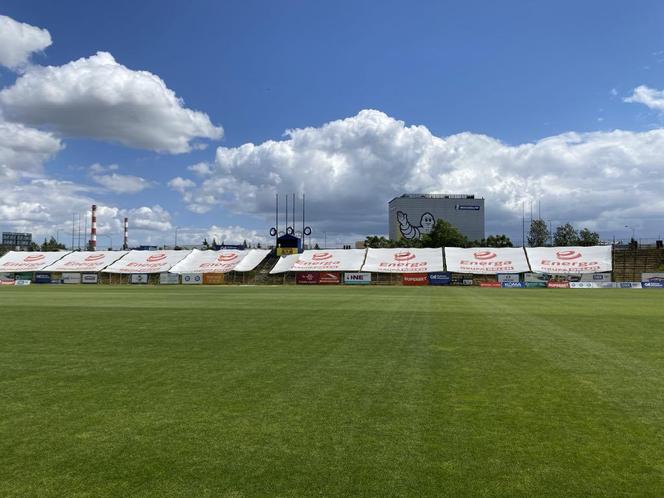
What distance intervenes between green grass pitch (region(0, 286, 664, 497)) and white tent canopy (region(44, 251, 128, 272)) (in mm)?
72553

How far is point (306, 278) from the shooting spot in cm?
7169

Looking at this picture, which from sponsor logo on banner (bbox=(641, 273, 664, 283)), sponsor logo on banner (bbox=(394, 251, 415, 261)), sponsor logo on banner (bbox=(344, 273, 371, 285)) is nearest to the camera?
sponsor logo on banner (bbox=(641, 273, 664, 283))

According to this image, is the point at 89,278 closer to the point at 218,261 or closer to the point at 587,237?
the point at 218,261

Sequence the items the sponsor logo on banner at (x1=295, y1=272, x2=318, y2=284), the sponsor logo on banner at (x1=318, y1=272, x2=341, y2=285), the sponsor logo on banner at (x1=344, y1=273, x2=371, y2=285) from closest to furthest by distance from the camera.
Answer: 1. the sponsor logo on banner at (x1=344, y1=273, x2=371, y2=285)
2. the sponsor logo on banner at (x1=318, y1=272, x2=341, y2=285)
3. the sponsor logo on banner at (x1=295, y1=272, x2=318, y2=284)

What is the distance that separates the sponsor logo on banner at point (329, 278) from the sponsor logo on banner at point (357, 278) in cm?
112

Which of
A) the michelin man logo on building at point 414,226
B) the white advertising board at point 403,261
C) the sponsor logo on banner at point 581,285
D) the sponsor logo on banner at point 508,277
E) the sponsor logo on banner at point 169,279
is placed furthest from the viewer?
the michelin man logo on building at point 414,226

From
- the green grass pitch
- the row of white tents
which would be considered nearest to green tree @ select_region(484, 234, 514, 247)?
the row of white tents

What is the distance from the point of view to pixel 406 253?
7688 cm

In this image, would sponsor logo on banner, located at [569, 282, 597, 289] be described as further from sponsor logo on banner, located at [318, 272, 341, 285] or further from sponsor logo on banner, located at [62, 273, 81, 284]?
Result: sponsor logo on banner, located at [62, 273, 81, 284]

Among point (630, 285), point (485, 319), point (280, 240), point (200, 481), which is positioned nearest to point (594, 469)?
point (200, 481)

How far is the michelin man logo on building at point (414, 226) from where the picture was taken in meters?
188

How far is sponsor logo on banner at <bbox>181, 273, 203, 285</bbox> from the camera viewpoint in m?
73.7

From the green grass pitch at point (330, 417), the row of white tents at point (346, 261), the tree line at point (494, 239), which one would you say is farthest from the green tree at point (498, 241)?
the green grass pitch at point (330, 417)

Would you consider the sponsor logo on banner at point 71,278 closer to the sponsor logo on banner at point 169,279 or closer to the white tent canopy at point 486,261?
the sponsor logo on banner at point 169,279
